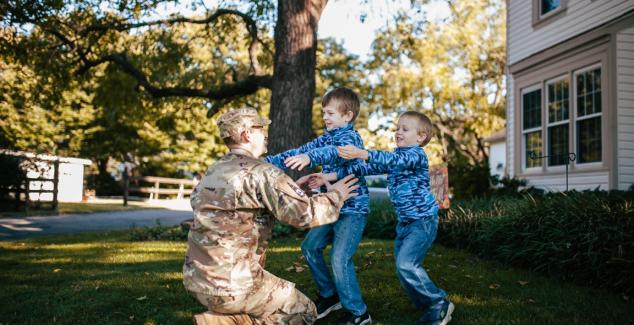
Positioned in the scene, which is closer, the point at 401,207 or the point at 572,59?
the point at 401,207

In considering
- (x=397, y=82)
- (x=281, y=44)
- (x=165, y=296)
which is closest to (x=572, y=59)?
(x=281, y=44)

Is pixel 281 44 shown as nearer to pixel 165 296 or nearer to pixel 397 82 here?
pixel 165 296

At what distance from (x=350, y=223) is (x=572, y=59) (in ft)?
32.8

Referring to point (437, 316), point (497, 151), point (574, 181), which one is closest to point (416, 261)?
point (437, 316)

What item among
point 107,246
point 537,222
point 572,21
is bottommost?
point 107,246

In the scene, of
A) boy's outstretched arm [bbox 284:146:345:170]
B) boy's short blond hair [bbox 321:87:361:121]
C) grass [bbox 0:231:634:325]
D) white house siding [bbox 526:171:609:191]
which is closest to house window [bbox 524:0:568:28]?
white house siding [bbox 526:171:609:191]

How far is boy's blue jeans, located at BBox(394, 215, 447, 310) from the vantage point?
390 cm

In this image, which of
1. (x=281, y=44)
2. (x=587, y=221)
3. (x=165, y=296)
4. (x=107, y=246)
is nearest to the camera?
(x=165, y=296)

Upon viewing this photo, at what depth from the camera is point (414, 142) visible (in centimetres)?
412

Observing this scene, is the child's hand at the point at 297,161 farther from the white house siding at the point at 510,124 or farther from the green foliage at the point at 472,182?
the white house siding at the point at 510,124

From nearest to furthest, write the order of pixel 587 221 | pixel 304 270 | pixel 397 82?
pixel 587 221
pixel 304 270
pixel 397 82

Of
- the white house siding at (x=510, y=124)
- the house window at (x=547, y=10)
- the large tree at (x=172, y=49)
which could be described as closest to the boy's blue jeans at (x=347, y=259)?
the large tree at (x=172, y=49)

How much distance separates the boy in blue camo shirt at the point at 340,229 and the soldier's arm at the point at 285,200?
0.57m

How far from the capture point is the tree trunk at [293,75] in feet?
32.2
